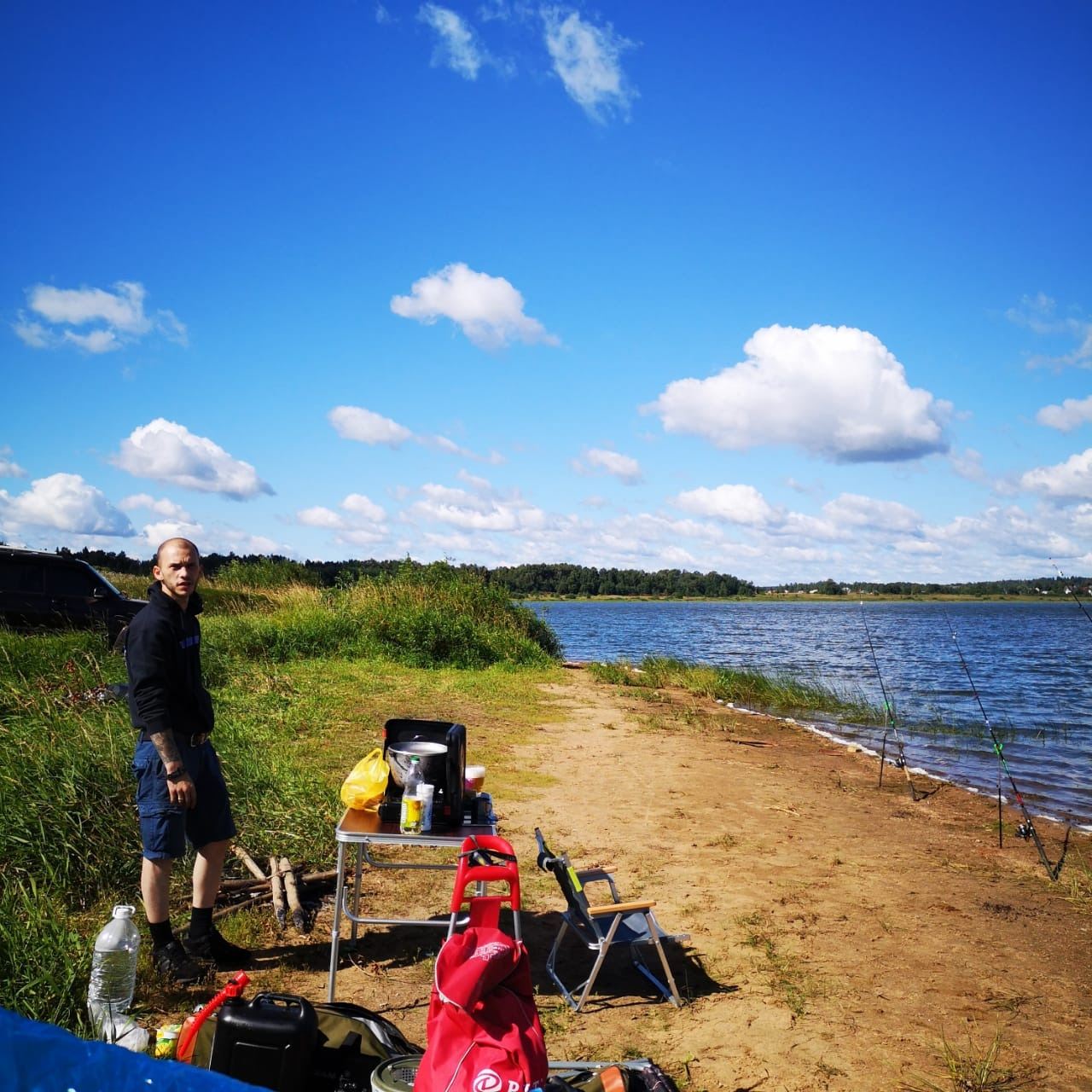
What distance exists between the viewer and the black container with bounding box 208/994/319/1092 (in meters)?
2.99

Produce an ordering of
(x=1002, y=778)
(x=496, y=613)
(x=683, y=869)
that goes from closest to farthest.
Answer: (x=683, y=869) → (x=1002, y=778) → (x=496, y=613)

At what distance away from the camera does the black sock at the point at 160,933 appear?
4.33 metres

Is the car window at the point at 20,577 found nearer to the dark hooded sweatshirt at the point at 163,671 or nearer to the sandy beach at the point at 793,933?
the sandy beach at the point at 793,933

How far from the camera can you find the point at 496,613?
2220 centimetres

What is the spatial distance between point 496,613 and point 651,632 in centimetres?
2900

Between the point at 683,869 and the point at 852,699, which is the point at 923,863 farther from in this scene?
the point at 852,699

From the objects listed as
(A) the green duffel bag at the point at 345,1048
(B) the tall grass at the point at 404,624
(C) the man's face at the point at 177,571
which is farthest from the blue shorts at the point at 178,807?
(B) the tall grass at the point at 404,624

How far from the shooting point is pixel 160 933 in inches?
171

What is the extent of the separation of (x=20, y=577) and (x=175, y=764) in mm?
10062

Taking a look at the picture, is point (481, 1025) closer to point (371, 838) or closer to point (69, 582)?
point (371, 838)

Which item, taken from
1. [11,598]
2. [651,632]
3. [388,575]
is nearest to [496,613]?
[388,575]

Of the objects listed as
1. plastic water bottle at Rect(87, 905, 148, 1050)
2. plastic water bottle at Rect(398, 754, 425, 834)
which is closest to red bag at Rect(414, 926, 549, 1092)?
plastic water bottle at Rect(398, 754, 425, 834)

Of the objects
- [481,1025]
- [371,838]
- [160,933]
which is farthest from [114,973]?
[481,1025]

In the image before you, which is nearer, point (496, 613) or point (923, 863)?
point (923, 863)
